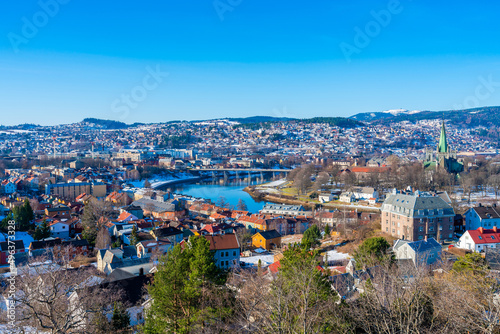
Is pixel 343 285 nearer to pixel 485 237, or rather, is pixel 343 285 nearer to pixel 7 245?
pixel 485 237

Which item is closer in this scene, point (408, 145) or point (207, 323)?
point (207, 323)

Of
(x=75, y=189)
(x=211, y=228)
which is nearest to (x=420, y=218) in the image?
(x=211, y=228)

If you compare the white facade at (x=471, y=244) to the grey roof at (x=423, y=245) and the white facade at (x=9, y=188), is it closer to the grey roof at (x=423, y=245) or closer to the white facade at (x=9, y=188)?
the grey roof at (x=423, y=245)

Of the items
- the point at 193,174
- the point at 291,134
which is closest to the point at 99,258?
the point at 193,174

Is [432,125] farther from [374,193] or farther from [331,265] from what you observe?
[331,265]

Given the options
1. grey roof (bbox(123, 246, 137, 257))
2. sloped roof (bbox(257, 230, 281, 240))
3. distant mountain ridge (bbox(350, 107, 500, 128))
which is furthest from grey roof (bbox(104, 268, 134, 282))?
distant mountain ridge (bbox(350, 107, 500, 128))

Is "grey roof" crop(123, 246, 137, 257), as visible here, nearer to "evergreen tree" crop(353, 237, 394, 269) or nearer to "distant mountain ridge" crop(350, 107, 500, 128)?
"evergreen tree" crop(353, 237, 394, 269)
